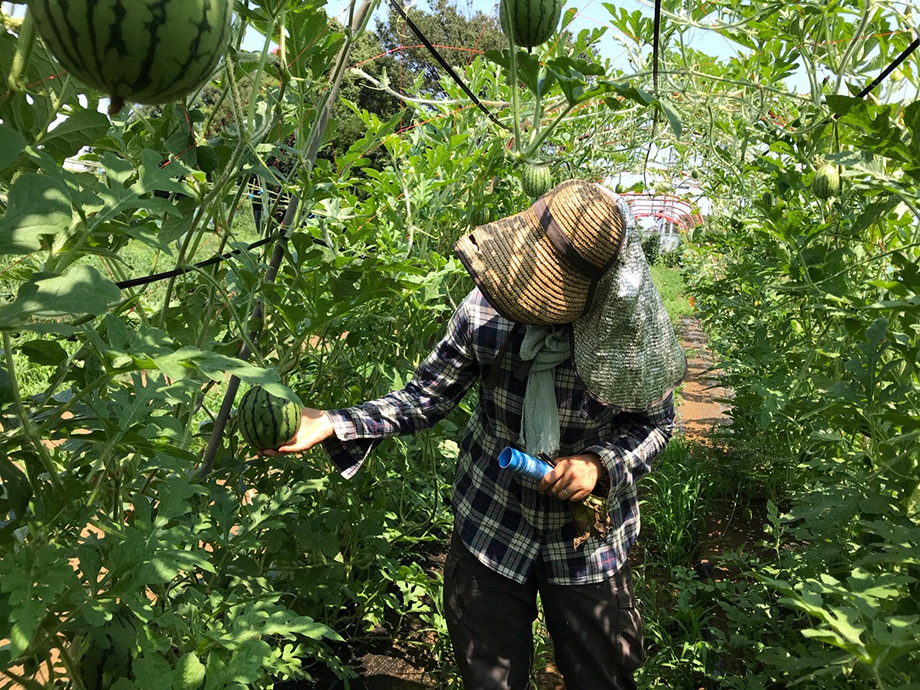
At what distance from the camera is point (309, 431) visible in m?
1.68

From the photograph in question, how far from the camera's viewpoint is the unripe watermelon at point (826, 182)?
220cm

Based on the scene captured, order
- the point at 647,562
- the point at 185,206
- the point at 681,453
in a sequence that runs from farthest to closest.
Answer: the point at 681,453
the point at 647,562
the point at 185,206

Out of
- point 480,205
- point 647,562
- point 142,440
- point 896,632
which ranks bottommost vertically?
point 647,562

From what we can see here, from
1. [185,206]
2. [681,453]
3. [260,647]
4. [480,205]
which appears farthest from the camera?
[681,453]

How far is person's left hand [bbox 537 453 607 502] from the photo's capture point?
5.40 ft

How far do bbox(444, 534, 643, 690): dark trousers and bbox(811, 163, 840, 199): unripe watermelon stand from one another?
131cm

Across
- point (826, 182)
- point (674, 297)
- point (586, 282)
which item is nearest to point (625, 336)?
point (586, 282)

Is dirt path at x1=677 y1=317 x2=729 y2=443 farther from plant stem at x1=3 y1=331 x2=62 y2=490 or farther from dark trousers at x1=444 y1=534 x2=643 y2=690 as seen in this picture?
plant stem at x1=3 y1=331 x2=62 y2=490

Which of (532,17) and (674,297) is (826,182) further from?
(674,297)

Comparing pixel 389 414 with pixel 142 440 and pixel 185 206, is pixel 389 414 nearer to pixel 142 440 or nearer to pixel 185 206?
pixel 185 206

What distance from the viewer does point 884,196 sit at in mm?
1957

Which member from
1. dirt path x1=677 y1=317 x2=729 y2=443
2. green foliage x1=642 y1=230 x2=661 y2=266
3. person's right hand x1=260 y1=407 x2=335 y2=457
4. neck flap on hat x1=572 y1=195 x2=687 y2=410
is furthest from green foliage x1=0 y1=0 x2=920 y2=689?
green foliage x1=642 y1=230 x2=661 y2=266

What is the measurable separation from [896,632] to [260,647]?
0.95 metres

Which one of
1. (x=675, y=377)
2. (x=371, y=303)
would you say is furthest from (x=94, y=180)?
(x=675, y=377)
